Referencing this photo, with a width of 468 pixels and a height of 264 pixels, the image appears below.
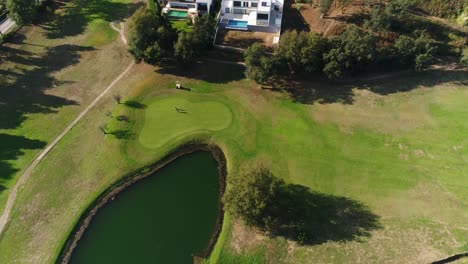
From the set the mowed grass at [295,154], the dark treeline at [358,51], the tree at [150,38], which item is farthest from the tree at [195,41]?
the dark treeline at [358,51]

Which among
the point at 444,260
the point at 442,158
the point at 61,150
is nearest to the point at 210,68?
the point at 61,150

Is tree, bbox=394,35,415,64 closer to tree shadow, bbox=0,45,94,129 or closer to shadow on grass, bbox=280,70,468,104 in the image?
shadow on grass, bbox=280,70,468,104

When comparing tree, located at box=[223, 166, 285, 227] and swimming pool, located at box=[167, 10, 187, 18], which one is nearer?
tree, located at box=[223, 166, 285, 227]

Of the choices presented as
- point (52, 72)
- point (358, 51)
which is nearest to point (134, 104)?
point (52, 72)

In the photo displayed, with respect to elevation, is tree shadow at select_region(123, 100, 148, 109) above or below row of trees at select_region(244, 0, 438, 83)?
below

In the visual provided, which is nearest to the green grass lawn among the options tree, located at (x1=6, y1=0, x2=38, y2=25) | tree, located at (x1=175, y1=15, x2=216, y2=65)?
tree, located at (x1=175, y1=15, x2=216, y2=65)

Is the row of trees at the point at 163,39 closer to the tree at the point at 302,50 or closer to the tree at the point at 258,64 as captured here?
the tree at the point at 258,64
